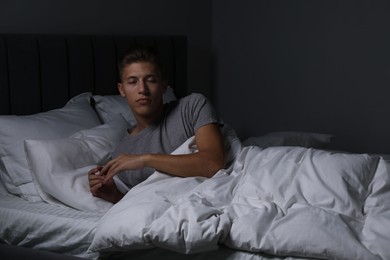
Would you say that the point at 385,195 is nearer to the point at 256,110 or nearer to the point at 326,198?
the point at 326,198

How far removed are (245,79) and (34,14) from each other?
162 cm

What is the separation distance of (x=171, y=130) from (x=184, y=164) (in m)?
0.25

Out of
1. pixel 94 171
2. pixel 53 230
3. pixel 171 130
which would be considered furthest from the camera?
pixel 171 130

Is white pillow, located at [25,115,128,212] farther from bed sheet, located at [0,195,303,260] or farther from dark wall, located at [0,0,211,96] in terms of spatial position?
dark wall, located at [0,0,211,96]

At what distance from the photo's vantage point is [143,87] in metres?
2.65

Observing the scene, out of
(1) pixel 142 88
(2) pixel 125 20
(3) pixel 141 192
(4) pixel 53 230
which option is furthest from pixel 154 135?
(2) pixel 125 20

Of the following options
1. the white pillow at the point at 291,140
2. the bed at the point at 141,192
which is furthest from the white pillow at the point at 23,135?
Answer: the white pillow at the point at 291,140

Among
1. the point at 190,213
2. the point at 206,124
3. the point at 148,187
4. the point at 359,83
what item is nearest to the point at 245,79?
the point at 359,83

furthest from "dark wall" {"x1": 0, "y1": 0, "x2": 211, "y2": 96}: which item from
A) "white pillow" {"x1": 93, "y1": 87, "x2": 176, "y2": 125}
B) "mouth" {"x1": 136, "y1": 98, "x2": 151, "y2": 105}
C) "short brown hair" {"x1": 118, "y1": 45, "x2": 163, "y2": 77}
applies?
"mouth" {"x1": 136, "y1": 98, "x2": 151, "y2": 105}

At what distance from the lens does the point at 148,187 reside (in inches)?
93.0

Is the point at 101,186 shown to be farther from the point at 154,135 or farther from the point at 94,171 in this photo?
the point at 154,135

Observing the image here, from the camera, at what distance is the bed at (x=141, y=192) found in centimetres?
196

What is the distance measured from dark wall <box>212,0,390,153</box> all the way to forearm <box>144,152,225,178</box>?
6.06 feet

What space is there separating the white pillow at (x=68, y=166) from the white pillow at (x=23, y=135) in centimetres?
11
